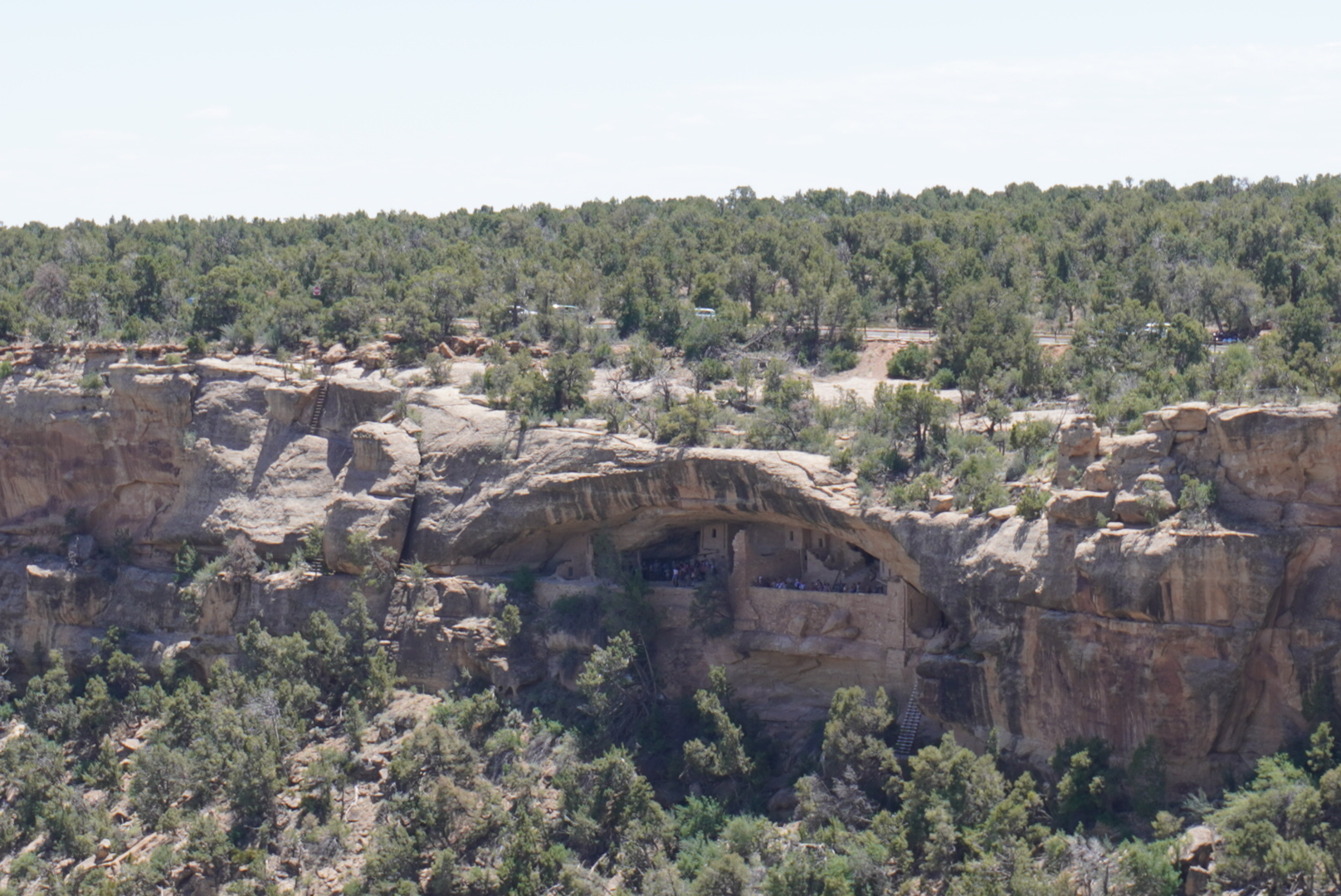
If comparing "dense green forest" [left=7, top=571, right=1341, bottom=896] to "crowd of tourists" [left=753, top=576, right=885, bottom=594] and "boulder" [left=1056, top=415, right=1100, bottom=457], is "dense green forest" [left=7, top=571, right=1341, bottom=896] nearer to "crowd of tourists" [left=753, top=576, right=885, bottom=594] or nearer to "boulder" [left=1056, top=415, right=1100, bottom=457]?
"crowd of tourists" [left=753, top=576, right=885, bottom=594]

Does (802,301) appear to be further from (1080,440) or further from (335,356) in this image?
(1080,440)

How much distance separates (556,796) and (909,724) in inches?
374

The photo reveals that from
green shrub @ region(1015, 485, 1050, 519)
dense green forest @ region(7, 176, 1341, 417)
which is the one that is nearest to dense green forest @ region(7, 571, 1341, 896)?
green shrub @ region(1015, 485, 1050, 519)

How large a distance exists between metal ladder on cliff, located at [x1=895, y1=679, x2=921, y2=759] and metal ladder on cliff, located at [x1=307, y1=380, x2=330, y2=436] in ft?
71.2

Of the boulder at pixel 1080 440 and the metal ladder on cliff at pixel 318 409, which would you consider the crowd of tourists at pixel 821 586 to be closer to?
the boulder at pixel 1080 440

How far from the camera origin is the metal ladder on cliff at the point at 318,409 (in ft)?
194

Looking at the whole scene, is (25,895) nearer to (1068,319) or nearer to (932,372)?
(932,372)

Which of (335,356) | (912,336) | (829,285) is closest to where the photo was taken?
(335,356)

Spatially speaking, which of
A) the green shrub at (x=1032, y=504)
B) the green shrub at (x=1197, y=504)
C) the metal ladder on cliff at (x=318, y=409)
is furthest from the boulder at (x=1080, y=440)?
the metal ladder on cliff at (x=318, y=409)

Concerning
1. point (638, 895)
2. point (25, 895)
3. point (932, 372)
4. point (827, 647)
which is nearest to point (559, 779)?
point (638, 895)

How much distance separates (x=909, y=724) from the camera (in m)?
47.8

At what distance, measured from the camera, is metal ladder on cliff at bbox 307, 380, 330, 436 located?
194ft

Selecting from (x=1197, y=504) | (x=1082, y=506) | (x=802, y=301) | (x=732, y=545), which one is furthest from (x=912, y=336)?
(x=1197, y=504)

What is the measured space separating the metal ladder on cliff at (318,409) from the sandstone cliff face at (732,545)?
337 mm
